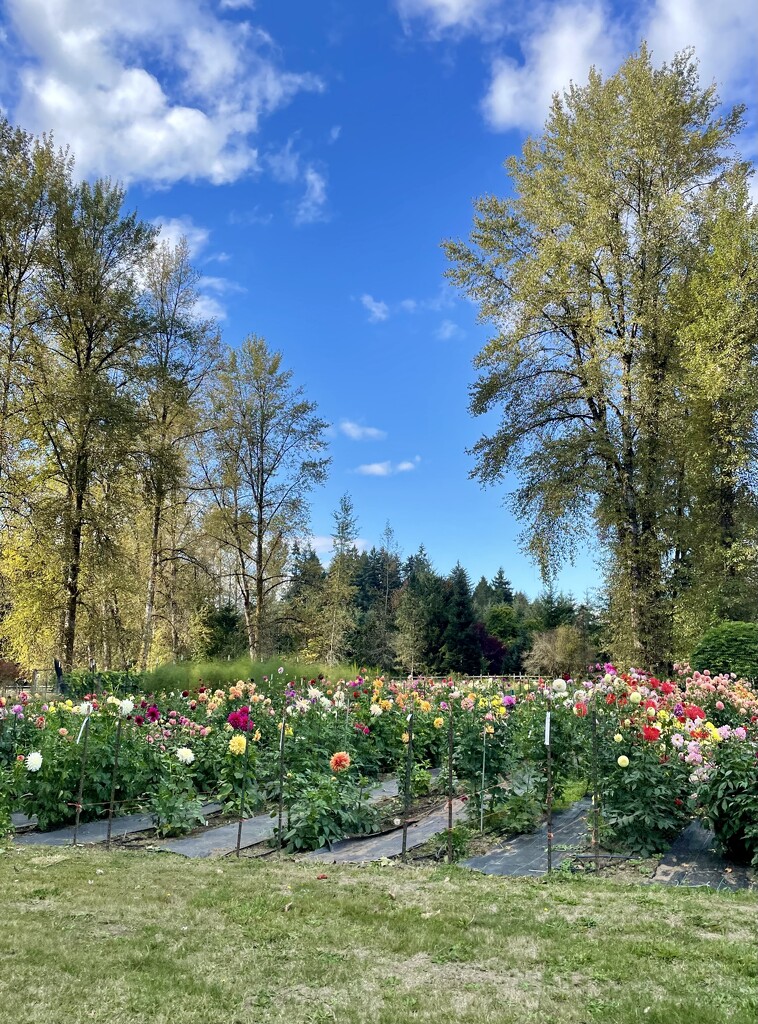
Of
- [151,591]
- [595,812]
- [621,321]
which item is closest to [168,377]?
[151,591]

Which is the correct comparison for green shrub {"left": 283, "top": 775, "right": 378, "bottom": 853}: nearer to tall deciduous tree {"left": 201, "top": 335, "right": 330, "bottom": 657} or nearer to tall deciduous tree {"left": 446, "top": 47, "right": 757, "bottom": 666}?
tall deciduous tree {"left": 446, "top": 47, "right": 757, "bottom": 666}

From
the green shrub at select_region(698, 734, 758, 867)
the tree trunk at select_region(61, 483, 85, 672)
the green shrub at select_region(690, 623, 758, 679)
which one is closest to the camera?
the green shrub at select_region(698, 734, 758, 867)

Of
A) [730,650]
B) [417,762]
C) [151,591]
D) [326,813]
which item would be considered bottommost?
[417,762]

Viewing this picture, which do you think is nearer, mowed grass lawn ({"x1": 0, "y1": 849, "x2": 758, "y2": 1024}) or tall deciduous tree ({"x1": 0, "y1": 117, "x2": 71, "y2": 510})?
mowed grass lawn ({"x1": 0, "y1": 849, "x2": 758, "y2": 1024})

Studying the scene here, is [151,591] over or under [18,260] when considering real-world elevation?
under

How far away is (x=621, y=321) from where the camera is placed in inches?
571

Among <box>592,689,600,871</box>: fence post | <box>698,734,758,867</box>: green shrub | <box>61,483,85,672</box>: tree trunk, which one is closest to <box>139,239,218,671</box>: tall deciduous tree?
<box>61,483,85,672</box>: tree trunk

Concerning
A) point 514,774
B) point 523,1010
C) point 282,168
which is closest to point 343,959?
point 523,1010

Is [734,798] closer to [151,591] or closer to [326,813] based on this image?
[326,813]

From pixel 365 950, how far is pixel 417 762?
4678 millimetres

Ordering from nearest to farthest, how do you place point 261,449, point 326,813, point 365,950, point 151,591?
1. point 365,950
2. point 326,813
3. point 151,591
4. point 261,449

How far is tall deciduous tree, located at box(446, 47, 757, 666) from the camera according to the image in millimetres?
13641

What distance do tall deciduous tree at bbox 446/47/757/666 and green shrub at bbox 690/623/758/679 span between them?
2.14m

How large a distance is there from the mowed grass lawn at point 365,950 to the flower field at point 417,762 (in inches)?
32.3
